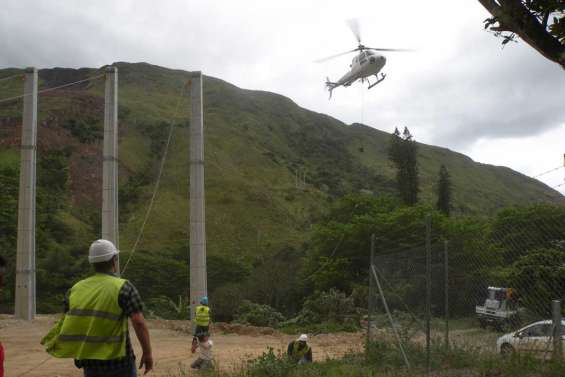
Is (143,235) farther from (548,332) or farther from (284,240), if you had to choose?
(548,332)

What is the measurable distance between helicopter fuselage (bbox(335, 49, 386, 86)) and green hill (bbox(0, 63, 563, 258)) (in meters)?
15.3

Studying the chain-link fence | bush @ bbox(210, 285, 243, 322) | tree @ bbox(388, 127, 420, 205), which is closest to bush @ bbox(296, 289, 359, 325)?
bush @ bbox(210, 285, 243, 322)

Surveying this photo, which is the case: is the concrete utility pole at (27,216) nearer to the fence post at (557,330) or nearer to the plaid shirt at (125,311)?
the plaid shirt at (125,311)

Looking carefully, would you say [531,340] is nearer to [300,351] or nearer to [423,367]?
[423,367]

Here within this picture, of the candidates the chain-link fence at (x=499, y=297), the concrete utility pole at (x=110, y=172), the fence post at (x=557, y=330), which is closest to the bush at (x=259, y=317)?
the concrete utility pole at (x=110, y=172)

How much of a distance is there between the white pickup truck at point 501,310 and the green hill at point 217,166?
3626 cm

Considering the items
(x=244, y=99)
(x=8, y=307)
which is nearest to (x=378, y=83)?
(x=8, y=307)

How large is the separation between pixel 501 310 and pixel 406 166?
52806mm

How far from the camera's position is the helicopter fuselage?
30703 millimetres

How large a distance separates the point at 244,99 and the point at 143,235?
85.6m

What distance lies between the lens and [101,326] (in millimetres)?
4395

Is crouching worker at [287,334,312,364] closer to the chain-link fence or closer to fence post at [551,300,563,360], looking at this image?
the chain-link fence

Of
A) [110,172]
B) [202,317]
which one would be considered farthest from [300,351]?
[110,172]

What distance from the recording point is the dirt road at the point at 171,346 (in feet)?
42.7
